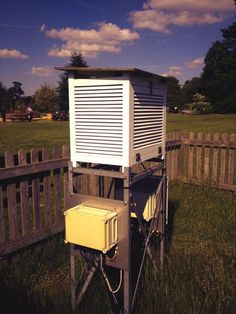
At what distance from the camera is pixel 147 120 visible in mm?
3236

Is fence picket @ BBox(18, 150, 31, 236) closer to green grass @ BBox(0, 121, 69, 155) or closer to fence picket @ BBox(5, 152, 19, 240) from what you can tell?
fence picket @ BBox(5, 152, 19, 240)

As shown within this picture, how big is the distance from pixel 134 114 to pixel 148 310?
1.85 metres

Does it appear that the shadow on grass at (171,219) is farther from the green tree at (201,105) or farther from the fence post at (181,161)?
the green tree at (201,105)

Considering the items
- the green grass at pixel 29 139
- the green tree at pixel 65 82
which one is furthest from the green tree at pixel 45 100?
the green grass at pixel 29 139

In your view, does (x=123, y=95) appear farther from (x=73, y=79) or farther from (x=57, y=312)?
(x=57, y=312)

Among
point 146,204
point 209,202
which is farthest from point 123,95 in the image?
point 209,202

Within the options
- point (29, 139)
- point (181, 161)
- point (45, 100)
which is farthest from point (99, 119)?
point (45, 100)

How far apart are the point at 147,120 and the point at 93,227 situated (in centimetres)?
124

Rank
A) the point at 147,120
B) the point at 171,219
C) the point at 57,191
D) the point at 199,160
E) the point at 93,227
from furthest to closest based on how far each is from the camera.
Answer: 1. the point at 199,160
2. the point at 171,219
3. the point at 57,191
4. the point at 147,120
5. the point at 93,227

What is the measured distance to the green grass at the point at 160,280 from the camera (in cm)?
297

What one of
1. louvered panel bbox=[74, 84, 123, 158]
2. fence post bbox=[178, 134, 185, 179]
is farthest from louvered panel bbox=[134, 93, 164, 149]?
fence post bbox=[178, 134, 185, 179]

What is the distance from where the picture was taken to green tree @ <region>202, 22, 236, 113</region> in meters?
55.6

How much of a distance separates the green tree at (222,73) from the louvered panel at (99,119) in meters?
55.1

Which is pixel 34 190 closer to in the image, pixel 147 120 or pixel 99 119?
pixel 99 119
